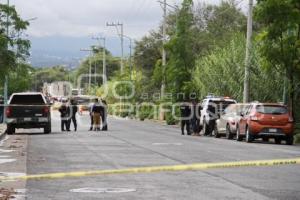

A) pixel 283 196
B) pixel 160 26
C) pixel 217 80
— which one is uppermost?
pixel 160 26

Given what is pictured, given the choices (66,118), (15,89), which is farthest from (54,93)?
(66,118)

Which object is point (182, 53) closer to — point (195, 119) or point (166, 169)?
point (195, 119)

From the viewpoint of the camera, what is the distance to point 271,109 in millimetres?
30000

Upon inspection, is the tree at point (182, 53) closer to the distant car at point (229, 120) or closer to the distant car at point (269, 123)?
the distant car at point (229, 120)

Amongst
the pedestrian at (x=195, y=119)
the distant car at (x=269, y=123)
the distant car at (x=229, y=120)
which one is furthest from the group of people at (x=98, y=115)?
the distant car at (x=269, y=123)

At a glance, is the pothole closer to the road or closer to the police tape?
the road

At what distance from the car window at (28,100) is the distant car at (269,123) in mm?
10686

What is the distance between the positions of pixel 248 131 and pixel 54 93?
121 metres

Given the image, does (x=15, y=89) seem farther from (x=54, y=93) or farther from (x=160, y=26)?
(x=54, y=93)

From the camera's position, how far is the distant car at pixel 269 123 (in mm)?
29609

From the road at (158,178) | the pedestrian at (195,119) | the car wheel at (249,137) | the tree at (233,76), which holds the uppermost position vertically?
the tree at (233,76)

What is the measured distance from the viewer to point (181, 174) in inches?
602

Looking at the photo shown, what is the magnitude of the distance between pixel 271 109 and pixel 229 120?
3372 mm

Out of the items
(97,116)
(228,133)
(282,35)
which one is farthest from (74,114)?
(282,35)
